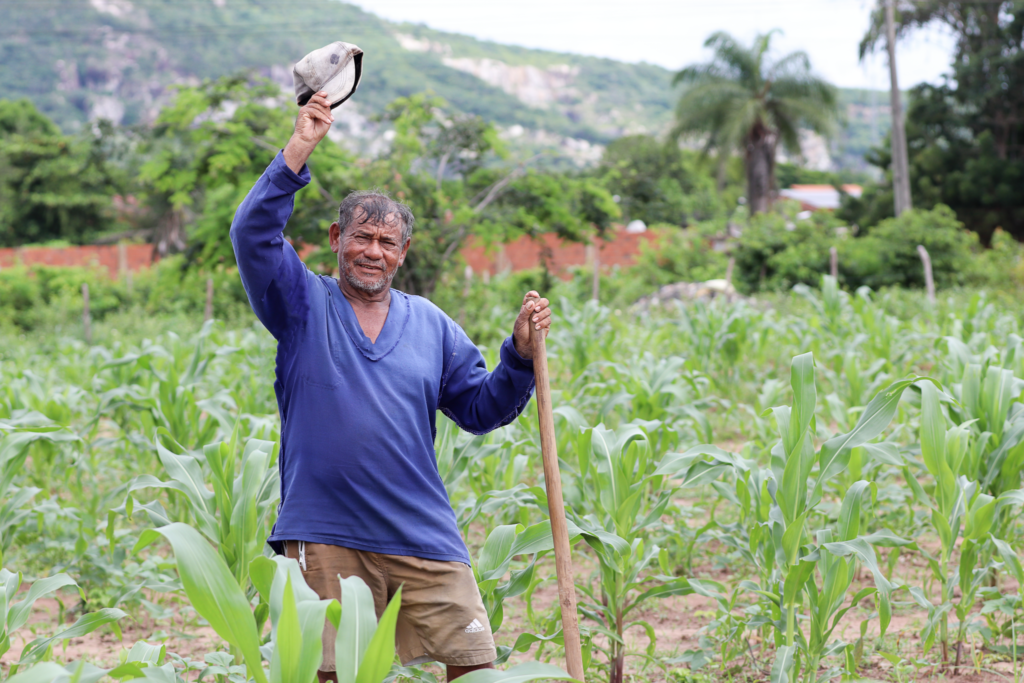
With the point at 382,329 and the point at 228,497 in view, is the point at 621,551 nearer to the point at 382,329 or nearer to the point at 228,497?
the point at 382,329

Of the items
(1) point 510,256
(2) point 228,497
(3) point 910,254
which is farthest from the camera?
(1) point 510,256

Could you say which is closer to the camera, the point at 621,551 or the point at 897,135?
the point at 621,551

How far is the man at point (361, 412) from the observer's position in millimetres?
2082

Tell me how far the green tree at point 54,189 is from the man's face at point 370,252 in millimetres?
31379

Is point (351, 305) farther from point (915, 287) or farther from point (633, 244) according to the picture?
point (633, 244)

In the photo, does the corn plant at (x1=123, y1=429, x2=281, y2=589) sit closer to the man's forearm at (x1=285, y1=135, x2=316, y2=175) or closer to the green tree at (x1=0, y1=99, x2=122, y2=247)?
the man's forearm at (x1=285, y1=135, x2=316, y2=175)

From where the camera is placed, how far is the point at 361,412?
2.11 metres

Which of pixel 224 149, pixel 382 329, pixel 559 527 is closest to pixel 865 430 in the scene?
pixel 559 527

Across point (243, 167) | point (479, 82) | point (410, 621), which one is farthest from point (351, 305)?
point (479, 82)

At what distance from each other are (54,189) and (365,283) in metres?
33.8

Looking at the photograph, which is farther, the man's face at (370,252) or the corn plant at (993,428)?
the corn plant at (993,428)

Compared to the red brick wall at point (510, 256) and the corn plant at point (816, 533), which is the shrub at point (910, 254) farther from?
the corn plant at point (816, 533)

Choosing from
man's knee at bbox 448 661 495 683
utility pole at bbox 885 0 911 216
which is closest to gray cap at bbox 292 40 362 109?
man's knee at bbox 448 661 495 683

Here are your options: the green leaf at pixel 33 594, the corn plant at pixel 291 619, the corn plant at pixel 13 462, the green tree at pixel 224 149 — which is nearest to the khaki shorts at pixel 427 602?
the corn plant at pixel 291 619
